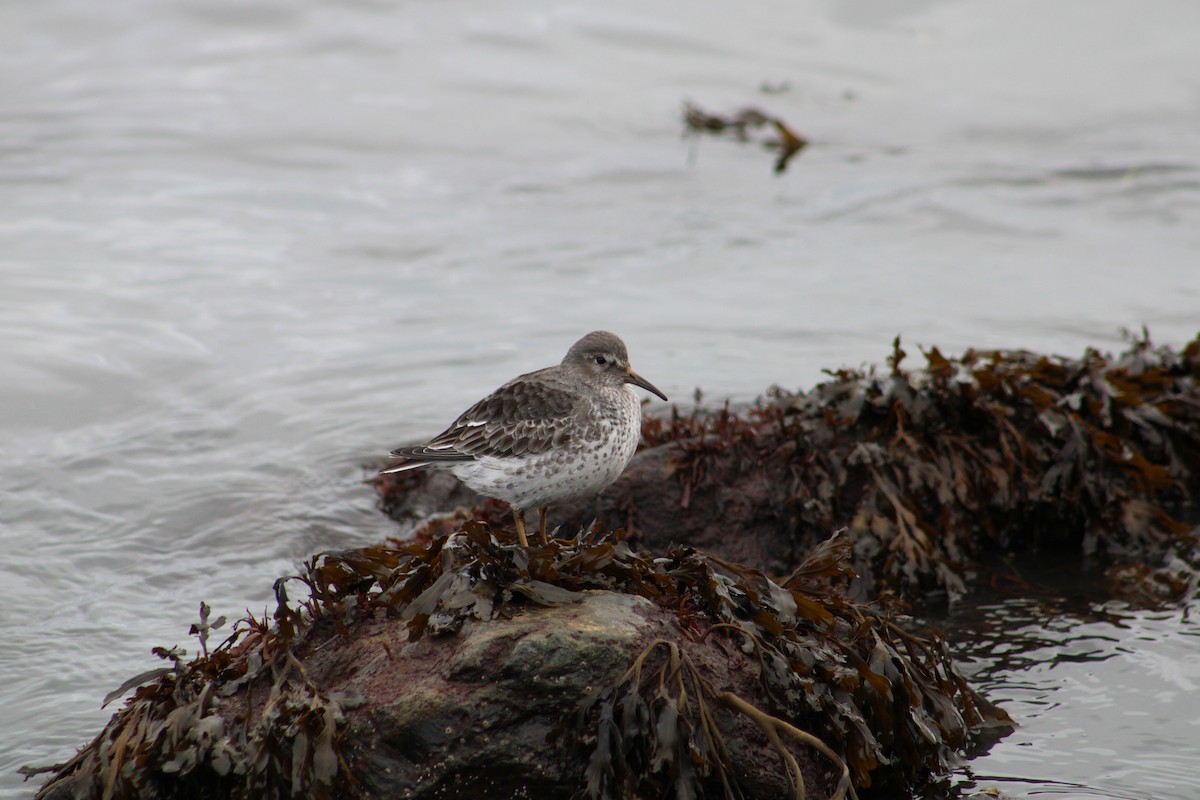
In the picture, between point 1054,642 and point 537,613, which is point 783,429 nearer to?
point 1054,642

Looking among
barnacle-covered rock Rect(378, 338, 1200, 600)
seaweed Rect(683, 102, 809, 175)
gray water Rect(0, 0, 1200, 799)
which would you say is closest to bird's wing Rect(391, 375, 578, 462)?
barnacle-covered rock Rect(378, 338, 1200, 600)

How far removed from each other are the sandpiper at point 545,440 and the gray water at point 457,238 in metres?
1.77

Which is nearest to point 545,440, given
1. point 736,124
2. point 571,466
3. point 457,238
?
point 571,466

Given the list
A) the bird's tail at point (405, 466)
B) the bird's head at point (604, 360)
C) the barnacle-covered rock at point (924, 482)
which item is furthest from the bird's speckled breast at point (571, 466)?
the barnacle-covered rock at point (924, 482)

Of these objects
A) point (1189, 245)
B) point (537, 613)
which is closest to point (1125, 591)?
point (537, 613)

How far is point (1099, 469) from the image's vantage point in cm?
700

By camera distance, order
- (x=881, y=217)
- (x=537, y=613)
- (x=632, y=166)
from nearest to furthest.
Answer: (x=537, y=613)
(x=881, y=217)
(x=632, y=166)

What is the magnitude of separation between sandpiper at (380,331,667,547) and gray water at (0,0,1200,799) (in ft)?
5.79

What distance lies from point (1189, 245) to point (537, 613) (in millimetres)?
10025

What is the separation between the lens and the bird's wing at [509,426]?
5.51 m

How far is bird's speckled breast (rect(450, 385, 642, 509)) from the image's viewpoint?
17.9ft

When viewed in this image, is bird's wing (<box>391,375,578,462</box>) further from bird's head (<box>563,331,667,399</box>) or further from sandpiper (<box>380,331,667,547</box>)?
bird's head (<box>563,331,667,399</box>)

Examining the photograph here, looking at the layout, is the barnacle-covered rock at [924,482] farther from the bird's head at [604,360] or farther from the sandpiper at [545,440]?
the sandpiper at [545,440]

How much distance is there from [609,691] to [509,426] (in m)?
1.87
